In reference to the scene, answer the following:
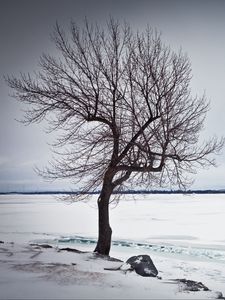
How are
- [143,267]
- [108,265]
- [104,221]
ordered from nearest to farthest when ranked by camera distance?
[108,265]
[143,267]
[104,221]

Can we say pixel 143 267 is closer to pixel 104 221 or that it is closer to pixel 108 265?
pixel 108 265

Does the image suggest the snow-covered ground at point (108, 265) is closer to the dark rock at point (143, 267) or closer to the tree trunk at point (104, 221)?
the dark rock at point (143, 267)

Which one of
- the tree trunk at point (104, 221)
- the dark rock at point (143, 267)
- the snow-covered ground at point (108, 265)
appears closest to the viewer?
the snow-covered ground at point (108, 265)

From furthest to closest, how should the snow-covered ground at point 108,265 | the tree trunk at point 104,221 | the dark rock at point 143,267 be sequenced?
the tree trunk at point 104,221 < the dark rock at point 143,267 < the snow-covered ground at point 108,265

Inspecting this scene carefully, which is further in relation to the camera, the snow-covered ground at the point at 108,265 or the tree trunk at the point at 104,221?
the tree trunk at the point at 104,221

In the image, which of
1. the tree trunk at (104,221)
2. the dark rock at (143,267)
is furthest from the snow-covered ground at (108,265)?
the tree trunk at (104,221)

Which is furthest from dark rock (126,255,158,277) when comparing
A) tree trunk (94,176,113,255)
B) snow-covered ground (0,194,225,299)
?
tree trunk (94,176,113,255)

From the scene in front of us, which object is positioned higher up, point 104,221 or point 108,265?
point 104,221

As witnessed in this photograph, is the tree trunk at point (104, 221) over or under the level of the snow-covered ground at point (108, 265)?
over

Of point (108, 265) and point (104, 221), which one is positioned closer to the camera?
point (108, 265)

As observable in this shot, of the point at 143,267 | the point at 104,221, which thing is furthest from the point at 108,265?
the point at 104,221

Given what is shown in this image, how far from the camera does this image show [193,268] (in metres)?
12.3

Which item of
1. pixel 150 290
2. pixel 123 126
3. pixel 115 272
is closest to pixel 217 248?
pixel 123 126

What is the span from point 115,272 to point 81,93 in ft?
20.7
